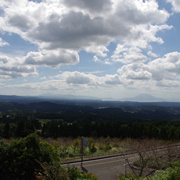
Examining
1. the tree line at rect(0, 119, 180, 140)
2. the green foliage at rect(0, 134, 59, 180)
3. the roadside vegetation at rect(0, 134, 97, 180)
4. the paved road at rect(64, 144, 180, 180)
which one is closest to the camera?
the roadside vegetation at rect(0, 134, 97, 180)

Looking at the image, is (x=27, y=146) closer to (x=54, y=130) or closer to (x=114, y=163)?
(x=114, y=163)

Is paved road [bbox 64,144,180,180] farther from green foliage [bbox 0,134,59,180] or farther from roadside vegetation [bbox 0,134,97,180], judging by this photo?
green foliage [bbox 0,134,59,180]

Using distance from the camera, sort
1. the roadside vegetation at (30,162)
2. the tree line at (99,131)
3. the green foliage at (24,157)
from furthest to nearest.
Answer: the tree line at (99,131) < the green foliage at (24,157) < the roadside vegetation at (30,162)

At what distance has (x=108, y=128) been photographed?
165 feet

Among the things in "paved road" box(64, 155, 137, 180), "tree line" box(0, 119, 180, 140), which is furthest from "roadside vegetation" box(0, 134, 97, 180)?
"tree line" box(0, 119, 180, 140)

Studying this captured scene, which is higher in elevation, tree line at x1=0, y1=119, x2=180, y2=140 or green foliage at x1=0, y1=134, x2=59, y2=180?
green foliage at x1=0, y1=134, x2=59, y2=180

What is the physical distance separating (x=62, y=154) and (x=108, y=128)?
1433 inches

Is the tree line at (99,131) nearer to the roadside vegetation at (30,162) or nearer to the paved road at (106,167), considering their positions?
the paved road at (106,167)

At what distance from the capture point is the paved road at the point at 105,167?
10.5 metres

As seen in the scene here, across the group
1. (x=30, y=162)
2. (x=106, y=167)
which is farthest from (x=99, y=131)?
(x=30, y=162)

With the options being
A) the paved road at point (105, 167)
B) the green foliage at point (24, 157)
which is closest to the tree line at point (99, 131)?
the paved road at point (105, 167)

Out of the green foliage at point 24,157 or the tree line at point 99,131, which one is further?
the tree line at point 99,131

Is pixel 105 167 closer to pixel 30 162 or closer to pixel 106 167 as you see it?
pixel 106 167

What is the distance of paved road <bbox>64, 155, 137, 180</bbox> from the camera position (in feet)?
34.6
